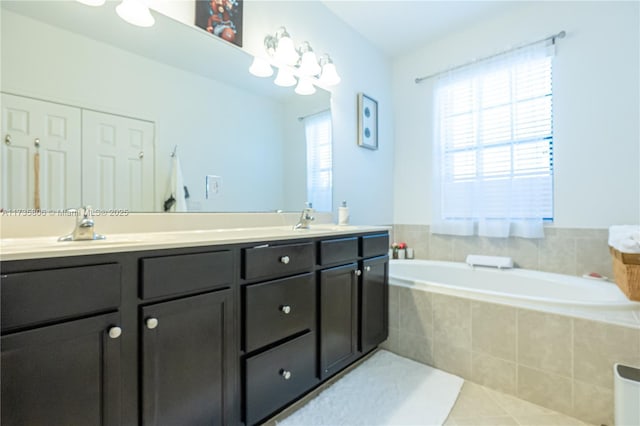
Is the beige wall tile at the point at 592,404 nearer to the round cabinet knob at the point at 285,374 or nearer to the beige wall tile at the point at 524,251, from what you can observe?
the beige wall tile at the point at 524,251

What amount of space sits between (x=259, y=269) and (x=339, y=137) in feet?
5.08

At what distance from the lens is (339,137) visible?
2426 millimetres

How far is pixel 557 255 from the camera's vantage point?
222 cm

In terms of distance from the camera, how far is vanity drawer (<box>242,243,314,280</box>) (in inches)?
45.6

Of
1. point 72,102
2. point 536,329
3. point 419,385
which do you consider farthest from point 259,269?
point 536,329

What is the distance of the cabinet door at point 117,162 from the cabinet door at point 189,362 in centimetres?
63

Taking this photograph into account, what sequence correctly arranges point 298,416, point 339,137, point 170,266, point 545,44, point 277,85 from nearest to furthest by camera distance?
point 170,266 < point 298,416 < point 277,85 < point 545,44 < point 339,137

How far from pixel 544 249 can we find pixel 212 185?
244cm

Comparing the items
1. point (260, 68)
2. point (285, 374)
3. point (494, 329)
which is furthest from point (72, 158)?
point (494, 329)

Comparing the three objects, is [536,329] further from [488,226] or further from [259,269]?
[259,269]

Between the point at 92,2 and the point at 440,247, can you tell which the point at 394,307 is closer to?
the point at 440,247

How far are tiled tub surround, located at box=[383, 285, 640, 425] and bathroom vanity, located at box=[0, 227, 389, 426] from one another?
0.72 metres

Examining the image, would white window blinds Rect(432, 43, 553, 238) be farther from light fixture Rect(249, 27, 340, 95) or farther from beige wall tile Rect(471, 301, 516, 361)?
light fixture Rect(249, 27, 340, 95)

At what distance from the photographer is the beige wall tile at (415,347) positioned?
6.34 ft
